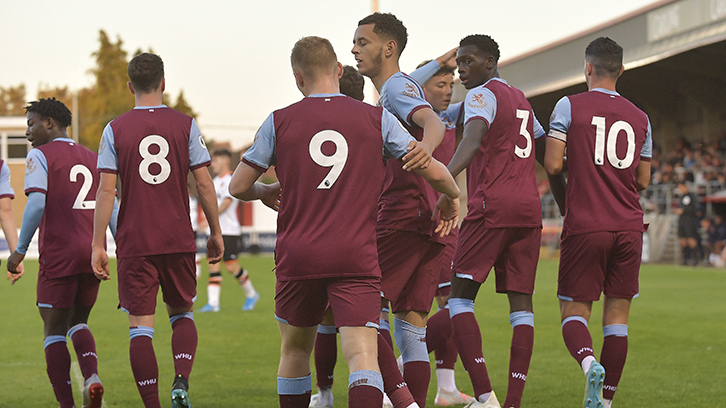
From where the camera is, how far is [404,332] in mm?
5273

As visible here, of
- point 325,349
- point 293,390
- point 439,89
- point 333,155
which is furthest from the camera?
point 439,89

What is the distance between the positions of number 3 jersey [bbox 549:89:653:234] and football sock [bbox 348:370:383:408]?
2250mm

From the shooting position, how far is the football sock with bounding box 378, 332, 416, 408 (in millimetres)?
4453

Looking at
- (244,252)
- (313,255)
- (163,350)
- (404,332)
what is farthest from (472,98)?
(244,252)

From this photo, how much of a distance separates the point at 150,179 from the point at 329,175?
5.70ft

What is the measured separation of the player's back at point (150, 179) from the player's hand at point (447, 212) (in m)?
1.72

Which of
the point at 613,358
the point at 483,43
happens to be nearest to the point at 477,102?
the point at 483,43

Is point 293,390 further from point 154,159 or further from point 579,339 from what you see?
point 579,339

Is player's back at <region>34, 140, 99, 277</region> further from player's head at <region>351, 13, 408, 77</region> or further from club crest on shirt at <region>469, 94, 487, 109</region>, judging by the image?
club crest on shirt at <region>469, 94, 487, 109</region>

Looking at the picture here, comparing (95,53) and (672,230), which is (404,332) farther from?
(95,53)

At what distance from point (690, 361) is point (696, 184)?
17892 mm

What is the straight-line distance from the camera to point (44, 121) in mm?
6098

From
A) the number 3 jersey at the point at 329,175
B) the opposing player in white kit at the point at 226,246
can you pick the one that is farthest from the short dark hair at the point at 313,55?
the opposing player in white kit at the point at 226,246

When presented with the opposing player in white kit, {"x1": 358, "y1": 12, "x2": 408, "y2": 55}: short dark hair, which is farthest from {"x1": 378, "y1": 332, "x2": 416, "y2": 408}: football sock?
the opposing player in white kit
